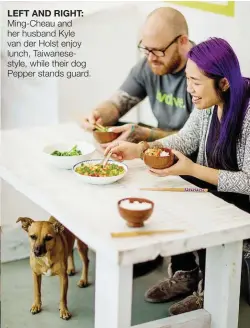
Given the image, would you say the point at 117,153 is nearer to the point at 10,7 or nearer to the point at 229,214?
the point at 229,214

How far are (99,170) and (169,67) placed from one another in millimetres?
832

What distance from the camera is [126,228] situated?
1783 mm

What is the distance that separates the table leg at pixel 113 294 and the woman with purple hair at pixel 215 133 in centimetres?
40

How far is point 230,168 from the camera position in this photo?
2268 mm

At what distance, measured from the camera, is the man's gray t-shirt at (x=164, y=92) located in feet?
9.17

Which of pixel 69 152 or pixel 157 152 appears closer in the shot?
pixel 157 152

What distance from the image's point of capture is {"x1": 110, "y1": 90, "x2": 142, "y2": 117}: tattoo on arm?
2967mm

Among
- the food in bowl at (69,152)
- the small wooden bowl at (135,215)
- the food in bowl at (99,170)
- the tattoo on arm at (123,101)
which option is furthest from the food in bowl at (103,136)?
the small wooden bowl at (135,215)

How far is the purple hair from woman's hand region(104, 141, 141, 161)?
280mm

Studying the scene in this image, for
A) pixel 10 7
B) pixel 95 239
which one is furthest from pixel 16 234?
pixel 95 239

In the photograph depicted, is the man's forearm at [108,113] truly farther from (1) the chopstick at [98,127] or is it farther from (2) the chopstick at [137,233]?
(2) the chopstick at [137,233]

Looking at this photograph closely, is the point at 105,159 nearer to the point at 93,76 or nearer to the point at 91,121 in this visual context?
the point at 91,121


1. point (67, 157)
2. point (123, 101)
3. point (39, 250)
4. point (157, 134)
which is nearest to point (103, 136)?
point (67, 157)

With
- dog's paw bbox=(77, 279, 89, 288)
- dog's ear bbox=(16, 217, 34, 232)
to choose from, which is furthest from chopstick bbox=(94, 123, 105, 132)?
dog's paw bbox=(77, 279, 89, 288)
